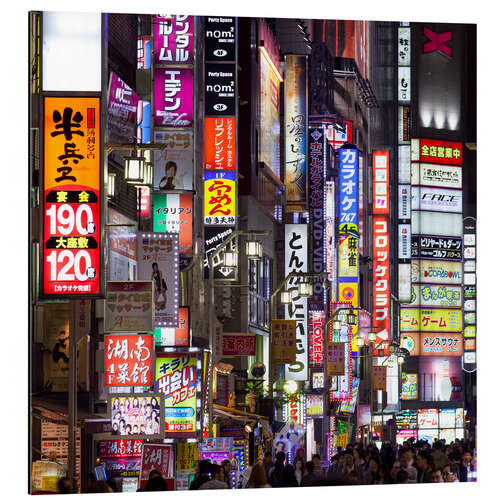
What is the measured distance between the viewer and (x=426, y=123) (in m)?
53.2

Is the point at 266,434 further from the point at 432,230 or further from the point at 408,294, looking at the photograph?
the point at 432,230

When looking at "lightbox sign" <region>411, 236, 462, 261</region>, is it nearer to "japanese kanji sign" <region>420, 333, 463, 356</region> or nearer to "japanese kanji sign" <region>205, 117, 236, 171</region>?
"japanese kanji sign" <region>420, 333, 463, 356</region>

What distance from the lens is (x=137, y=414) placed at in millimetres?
15078

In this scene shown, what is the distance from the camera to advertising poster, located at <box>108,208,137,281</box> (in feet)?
55.2

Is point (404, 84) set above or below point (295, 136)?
above

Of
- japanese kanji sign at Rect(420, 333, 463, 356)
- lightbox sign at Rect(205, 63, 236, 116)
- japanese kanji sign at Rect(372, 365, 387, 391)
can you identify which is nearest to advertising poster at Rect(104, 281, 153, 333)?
lightbox sign at Rect(205, 63, 236, 116)

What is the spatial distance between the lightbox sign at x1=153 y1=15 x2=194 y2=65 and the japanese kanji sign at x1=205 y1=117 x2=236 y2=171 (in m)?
3.08

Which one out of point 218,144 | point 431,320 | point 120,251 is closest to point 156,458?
point 120,251

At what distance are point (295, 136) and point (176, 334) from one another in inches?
547

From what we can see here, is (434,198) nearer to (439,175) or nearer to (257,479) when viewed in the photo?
(439,175)

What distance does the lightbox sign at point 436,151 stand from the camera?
173ft

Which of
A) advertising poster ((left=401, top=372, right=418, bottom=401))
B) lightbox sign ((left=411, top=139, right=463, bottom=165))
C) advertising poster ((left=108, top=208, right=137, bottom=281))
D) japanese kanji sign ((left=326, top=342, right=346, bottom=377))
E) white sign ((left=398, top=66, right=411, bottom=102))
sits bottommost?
advertising poster ((left=401, top=372, right=418, bottom=401))

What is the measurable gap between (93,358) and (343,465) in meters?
4.87

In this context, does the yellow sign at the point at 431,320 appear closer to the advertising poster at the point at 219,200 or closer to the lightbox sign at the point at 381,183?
the lightbox sign at the point at 381,183
